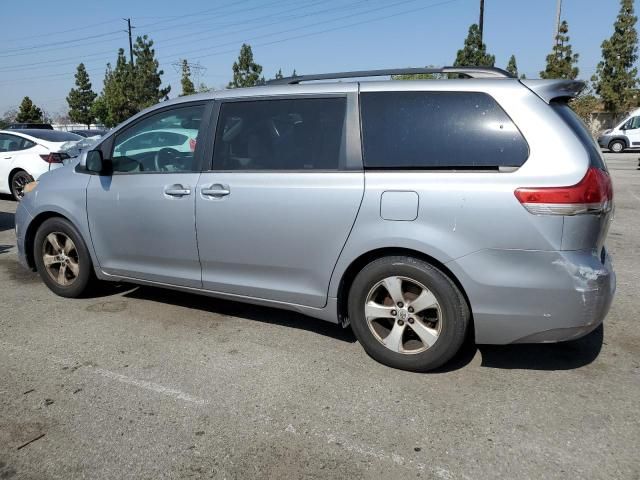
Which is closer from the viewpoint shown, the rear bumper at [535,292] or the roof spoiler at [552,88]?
the rear bumper at [535,292]

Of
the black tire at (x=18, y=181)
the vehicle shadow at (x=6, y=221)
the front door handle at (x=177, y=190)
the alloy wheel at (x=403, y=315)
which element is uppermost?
the front door handle at (x=177, y=190)

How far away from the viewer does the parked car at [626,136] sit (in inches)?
1082

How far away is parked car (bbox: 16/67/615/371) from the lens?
121 inches

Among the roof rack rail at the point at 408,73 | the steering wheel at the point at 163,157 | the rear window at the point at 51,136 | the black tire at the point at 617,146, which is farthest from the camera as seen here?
the black tire at the point at 617,146

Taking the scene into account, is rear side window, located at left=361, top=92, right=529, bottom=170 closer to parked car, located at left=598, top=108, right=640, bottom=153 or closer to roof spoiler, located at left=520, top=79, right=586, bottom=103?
roof spoiler, located at left=520, top=79, right=586, bottom=103

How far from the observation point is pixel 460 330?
3.30 metres

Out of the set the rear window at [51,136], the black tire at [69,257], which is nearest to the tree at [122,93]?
the rear window at [51,136]

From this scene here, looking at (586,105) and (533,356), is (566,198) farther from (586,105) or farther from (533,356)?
(586,105)

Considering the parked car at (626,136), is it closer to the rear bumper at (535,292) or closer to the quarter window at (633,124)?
the quarter window at (633,124)

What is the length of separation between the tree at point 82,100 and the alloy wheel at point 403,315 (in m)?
65.0

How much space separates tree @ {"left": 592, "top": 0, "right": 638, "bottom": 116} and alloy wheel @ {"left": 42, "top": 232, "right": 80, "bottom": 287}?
45.3 meters

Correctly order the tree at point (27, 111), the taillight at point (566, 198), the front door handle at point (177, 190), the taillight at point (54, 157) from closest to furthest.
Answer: the taillight at point (566, 198) < the front door handle at point (177, 190) < the taillight at point (54, 157) < the tree at point (27, 111)

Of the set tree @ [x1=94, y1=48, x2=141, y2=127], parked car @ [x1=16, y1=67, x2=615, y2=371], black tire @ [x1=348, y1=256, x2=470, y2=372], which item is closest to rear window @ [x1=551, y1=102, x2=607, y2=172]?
parked car @ [x1=16, y1=67, x2=615, y2=371]

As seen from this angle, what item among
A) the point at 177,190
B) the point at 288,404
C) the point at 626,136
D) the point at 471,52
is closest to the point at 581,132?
the point at 288,404
